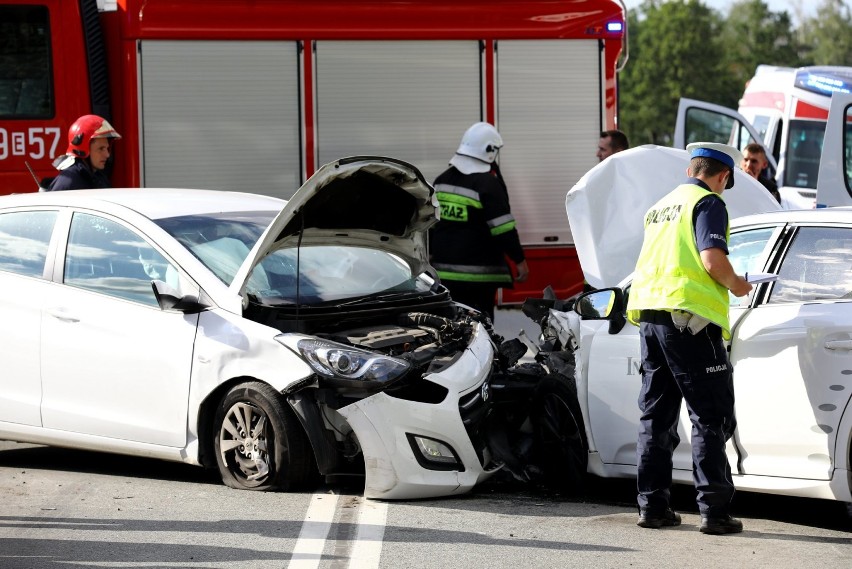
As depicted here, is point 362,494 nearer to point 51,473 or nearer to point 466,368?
point 466,368

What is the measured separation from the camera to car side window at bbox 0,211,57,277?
7363 mm

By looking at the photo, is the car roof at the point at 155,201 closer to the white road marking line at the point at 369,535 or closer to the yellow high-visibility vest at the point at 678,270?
the white road marking line at the point at 369,535

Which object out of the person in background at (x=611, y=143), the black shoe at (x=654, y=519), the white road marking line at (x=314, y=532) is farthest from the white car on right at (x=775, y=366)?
the person in background at (x=611, y=143)

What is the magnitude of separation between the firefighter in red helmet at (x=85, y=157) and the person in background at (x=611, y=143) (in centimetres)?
379

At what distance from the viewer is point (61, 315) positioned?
7.06 meters

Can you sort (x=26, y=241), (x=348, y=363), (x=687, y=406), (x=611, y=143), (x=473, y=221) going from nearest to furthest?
1. (x=687, y=406)
2. (x=348, y=363)
3. (x=26, y=241)
4. (x=473, y=221)
5. (x=611, y=143)

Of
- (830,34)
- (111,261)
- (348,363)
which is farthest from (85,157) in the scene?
(830,34)

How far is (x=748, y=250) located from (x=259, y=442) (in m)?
2.50

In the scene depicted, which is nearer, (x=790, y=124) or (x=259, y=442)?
(x=259, y=442)

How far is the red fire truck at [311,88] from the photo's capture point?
1084 centimetres

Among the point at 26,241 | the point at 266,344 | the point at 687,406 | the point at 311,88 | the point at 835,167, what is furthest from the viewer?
the point at 835,167

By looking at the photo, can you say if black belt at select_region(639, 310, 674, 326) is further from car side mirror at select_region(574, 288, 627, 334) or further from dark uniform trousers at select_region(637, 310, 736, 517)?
car side mirror at select_region(574, 288, 627, 334)

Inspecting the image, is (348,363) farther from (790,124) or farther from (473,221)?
(790,124)

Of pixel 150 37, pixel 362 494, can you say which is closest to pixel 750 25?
pixel 150 37
